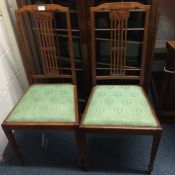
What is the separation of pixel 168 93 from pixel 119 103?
497 mm

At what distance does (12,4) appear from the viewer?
1.57 meters

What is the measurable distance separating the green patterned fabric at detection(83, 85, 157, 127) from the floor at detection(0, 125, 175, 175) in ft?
1.42

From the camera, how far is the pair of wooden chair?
1229 millimetres

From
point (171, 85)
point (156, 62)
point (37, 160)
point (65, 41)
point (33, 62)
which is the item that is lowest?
point (37, 160)

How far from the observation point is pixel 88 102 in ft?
4.56

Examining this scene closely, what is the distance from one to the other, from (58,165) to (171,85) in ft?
3.35

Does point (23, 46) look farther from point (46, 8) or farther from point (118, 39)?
point (118, 39)

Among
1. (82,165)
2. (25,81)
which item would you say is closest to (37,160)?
(82,165)

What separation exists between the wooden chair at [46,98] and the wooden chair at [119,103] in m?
0.12

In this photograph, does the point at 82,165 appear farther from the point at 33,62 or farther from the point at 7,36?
the point at 7,36

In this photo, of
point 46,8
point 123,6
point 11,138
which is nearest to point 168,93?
point 123,6

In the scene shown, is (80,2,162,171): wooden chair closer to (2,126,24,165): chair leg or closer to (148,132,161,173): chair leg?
(148,132,161,173): chair leg

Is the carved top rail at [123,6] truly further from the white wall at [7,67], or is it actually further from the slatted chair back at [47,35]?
the white wall at [7,67]

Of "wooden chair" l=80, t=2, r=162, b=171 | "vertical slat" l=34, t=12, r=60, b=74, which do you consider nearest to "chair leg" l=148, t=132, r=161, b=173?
"wooden chair" l=80, t=2, r=162, b=171
